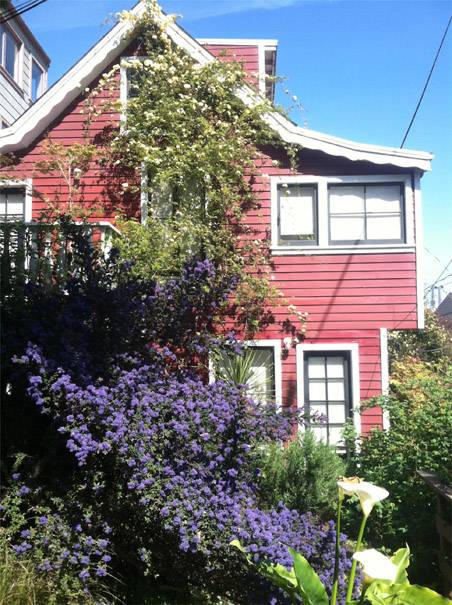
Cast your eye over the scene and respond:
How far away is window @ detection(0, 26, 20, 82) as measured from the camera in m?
14.5

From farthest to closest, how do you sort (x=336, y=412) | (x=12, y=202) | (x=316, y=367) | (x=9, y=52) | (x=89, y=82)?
(x=9, y=52) < (x=12, y=202) < (x=89, y=82) < (x=316, y=367) < (x=336, y=412)

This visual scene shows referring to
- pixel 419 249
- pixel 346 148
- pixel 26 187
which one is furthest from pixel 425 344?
pixel 26 187

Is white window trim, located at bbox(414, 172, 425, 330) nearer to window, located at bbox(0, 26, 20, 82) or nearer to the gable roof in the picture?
the gable roof

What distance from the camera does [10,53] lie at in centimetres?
1530

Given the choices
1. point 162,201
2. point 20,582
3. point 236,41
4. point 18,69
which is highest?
point 18,69

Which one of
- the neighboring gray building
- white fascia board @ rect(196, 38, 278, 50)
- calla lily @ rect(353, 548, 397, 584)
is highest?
the neighboring gray building

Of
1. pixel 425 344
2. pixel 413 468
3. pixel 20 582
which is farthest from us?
pixel 425 344

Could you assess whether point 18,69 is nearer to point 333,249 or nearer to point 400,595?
point 333,249

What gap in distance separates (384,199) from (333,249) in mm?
1082

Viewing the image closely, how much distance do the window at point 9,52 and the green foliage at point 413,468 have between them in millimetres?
13417

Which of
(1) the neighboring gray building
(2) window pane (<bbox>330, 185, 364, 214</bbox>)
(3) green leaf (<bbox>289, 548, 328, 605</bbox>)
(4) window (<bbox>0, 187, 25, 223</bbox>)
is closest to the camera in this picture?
(3) green leaf (<bbox>289, 548, 328, 605</bbox>)

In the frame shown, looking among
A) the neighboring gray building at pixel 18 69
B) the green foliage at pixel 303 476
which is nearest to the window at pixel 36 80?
the neighboring gray building at pixel 18 69

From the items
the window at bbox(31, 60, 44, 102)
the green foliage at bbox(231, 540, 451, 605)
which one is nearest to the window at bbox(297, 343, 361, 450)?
the green foliage at bbox(231, 540, 451, 605)

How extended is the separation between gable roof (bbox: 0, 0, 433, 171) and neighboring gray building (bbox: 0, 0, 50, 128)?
5.68 meters
